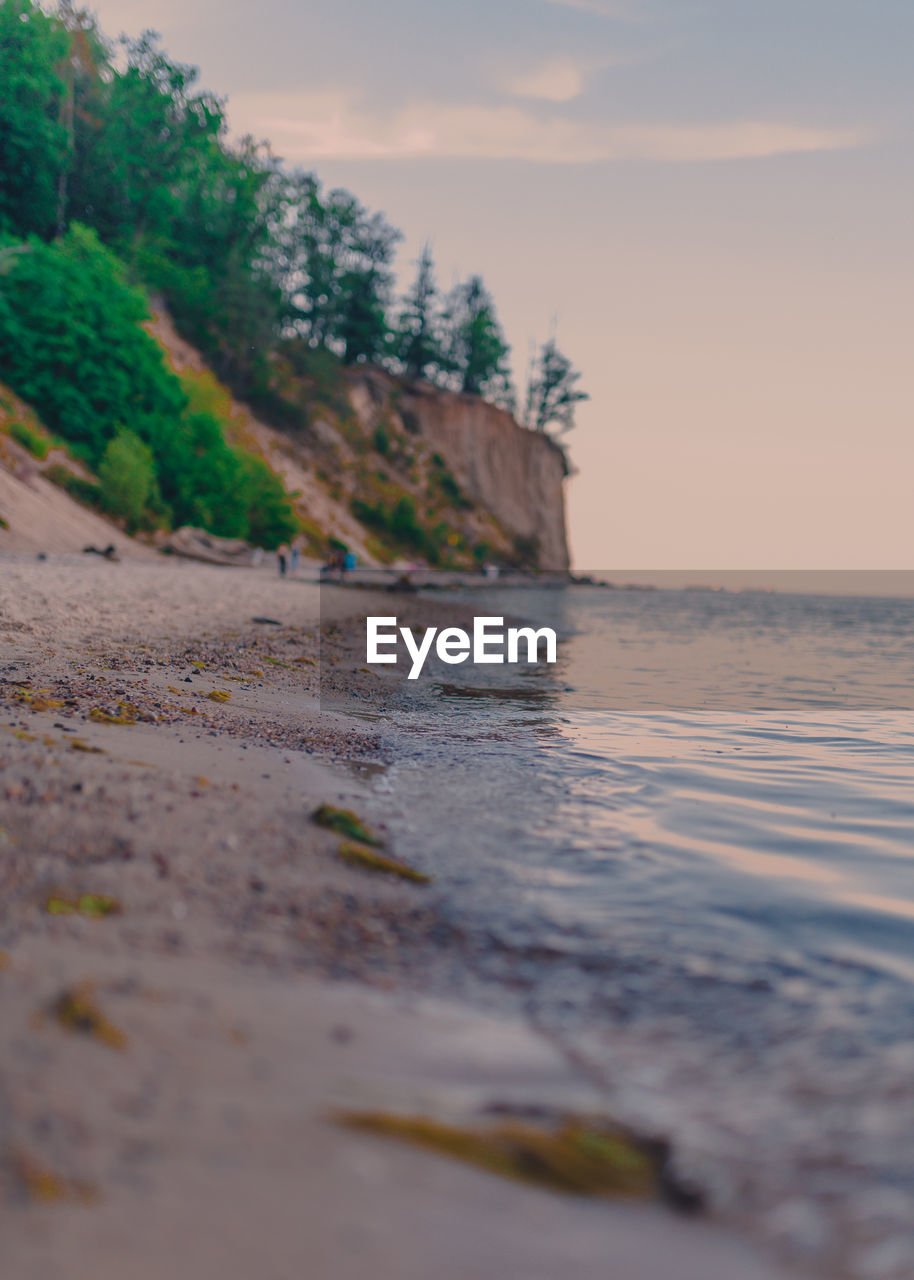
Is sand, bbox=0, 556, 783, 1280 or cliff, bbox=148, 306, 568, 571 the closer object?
sand, bbox=0, 556, 783, 1280

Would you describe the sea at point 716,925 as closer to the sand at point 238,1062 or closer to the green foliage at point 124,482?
the sand at point 238,1062

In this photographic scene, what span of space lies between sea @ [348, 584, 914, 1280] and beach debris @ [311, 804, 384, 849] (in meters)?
0.22

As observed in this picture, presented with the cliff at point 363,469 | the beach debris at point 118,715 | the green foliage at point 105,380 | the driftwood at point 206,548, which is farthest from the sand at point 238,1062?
the green foliage at point 105,380

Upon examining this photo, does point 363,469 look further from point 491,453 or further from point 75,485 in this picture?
point 75,485

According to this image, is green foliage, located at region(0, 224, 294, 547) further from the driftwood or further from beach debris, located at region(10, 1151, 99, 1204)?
beach debris, located at region(10, 1151, 99, 1204)

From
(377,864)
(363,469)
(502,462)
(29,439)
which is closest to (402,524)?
(363,469)

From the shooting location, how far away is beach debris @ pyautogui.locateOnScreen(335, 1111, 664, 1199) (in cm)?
233

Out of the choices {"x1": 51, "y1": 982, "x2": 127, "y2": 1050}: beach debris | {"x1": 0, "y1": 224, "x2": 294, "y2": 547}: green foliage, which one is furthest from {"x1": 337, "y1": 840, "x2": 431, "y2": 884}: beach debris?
{"x1": 0, "y1": 224, "x2": 294, "y2": 547}: green foliage

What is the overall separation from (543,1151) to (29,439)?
37.7 m

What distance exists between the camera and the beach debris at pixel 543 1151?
7.64 ft

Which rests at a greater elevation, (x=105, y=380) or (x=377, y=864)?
(x=105, y=380)

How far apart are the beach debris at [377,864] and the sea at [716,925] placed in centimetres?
20

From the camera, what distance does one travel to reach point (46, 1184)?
6.48 feet

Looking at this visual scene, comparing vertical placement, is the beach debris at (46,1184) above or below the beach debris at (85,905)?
below
